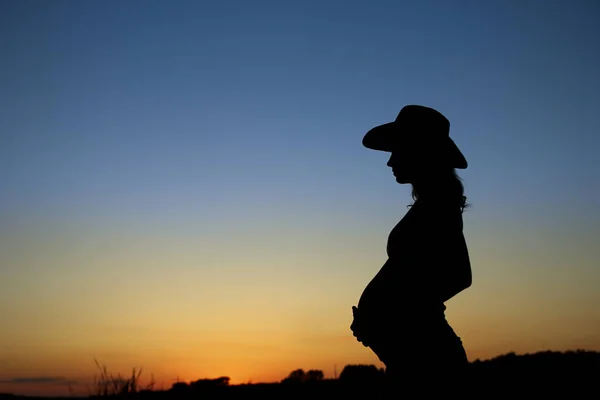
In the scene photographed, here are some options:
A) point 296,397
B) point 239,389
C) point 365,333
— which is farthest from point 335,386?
point 365,333

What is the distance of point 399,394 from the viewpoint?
3.52 m

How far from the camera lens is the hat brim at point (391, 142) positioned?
13.3ft

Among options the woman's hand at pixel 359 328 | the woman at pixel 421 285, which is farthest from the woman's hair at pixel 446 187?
the woman's hand at pixel 359 328

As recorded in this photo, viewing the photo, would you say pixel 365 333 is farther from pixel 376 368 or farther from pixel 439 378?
pixel 376 368

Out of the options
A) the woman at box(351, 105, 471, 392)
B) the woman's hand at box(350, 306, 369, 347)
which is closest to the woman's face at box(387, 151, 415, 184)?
the woman at box(351, 105, 471, 392)

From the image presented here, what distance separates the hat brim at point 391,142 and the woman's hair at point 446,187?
0.38ft

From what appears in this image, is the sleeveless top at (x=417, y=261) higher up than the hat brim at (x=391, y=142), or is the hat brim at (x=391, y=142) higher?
the hat brim at (x=391, y=142)

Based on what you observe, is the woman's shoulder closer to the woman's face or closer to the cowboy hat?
the woman's face

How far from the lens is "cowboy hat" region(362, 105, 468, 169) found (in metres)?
4.00

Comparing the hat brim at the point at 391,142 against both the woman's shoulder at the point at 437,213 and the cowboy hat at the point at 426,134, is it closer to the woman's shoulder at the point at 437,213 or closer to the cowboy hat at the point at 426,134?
the cowboy hat at the point at 426,134

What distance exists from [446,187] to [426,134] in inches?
14.8

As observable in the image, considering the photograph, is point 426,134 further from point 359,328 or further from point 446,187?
point 359,328

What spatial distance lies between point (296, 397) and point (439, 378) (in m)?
6.00

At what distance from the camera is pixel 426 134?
4031 millimetres
